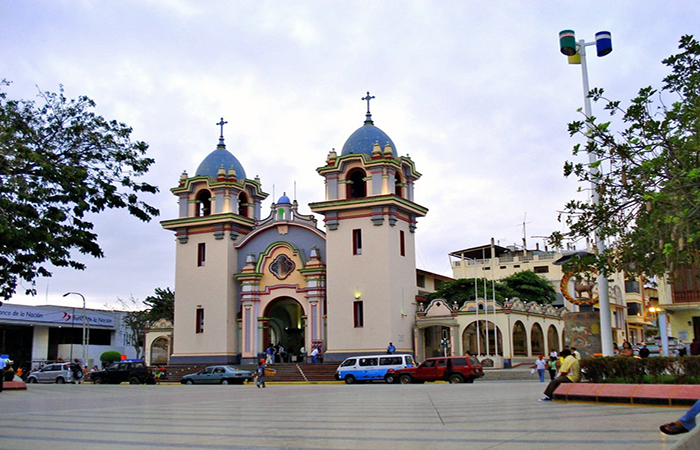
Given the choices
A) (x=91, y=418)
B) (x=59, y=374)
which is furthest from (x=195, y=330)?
(x=91, y=418)

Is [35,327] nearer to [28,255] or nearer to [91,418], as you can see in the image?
[28,255]

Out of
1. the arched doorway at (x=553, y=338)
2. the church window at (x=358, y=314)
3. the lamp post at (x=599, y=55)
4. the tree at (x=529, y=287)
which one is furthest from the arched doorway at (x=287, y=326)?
the lamp post at (x=599, y=55)

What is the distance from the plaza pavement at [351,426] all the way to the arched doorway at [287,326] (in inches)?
1214

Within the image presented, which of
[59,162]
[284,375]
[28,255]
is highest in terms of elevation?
[59,162]

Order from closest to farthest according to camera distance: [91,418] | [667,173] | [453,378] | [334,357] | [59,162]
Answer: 1. [667,173]
2. [91,418]
3. [59,162]
4. [453,378]
5. [334,357]

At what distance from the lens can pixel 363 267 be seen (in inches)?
1610

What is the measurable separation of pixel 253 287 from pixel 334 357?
749cm

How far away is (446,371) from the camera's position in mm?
31984

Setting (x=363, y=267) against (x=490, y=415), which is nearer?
(x=490, y=415)

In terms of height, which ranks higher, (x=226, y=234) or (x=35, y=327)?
(x=226, y=234)

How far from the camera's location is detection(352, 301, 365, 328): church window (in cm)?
4072

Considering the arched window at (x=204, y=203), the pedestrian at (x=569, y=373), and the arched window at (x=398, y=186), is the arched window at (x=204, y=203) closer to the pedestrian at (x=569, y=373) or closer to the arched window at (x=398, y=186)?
the arched window at (x=398, y=186)

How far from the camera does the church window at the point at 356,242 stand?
4150cm

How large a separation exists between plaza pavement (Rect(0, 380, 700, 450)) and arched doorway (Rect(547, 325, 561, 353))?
32621mm
